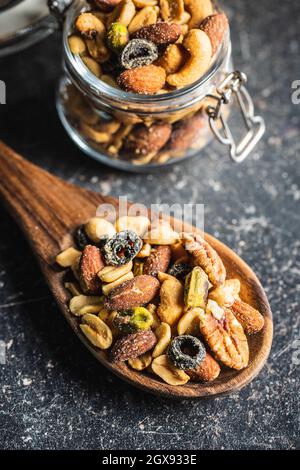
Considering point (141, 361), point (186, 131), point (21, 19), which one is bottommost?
point (141, 361)

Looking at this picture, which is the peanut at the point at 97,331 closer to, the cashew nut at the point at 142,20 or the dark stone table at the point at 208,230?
the dark stone table at the point at 208,230

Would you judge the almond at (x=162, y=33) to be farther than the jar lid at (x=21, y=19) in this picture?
No

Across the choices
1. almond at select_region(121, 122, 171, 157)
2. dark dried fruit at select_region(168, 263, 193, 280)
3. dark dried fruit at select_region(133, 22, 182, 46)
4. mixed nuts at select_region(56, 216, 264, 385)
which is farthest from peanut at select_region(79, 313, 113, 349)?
dark dried fruit at select_region(133, 22, 182, 46)

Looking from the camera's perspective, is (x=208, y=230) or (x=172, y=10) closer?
(x=172, y=10)

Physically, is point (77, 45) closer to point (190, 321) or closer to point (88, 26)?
point (88, 26)

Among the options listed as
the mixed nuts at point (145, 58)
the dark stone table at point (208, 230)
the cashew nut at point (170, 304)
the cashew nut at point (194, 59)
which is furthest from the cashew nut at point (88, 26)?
the cashew nut at point (170, 304)

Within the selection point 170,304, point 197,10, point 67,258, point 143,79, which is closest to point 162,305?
point 170,304
